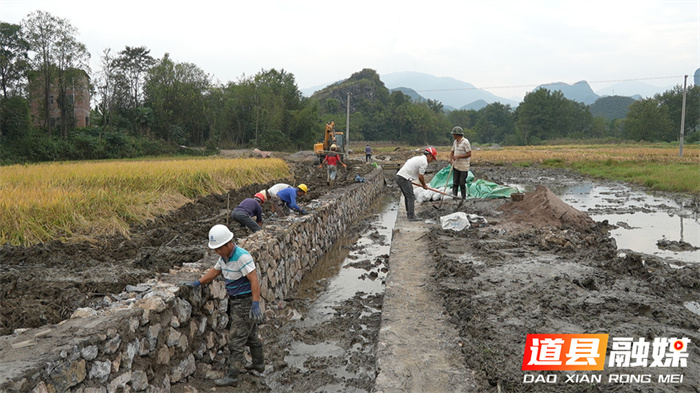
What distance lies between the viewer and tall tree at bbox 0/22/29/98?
92.6 ft

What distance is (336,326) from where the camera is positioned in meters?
5.64

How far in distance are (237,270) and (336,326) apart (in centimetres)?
210

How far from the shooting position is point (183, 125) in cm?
4150

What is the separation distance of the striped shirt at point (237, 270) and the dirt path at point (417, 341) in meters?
1.37

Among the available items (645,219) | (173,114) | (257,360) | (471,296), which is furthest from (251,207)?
(173,114)

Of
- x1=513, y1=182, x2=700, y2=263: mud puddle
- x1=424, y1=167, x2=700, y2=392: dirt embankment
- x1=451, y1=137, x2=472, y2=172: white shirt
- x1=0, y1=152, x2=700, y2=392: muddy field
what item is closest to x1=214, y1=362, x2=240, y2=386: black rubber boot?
x1=0, y1=152, x2=700, y2=392: muddy field

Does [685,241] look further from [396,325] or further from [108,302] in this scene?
[108,302]

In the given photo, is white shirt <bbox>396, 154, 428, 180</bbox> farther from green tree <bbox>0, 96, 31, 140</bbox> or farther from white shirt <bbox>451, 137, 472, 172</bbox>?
green tree <bbox>0, 96, 31, 140</bbox>

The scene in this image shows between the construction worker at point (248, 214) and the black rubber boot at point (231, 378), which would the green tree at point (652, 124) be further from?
the black rubber boot at point (231, 378)

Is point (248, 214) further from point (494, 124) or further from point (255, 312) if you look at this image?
point (494, 124)

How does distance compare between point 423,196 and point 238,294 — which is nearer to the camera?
point 238,294

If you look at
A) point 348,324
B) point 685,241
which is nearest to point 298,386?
point 348,324

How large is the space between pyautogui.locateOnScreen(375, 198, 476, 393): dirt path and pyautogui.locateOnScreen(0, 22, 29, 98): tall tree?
31812mm

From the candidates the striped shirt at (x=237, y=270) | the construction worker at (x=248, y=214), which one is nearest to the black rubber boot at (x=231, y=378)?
the striped shirt at (x=237, y=270)
